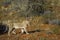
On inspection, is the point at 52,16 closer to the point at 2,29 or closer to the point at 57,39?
the point at 57,39

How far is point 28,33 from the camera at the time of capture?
4430mm

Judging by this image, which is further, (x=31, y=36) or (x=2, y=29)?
(x=2, y=29)

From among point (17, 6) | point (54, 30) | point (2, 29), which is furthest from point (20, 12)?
point (54, 30)

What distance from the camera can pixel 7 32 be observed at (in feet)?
14.9

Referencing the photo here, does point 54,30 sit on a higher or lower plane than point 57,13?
lower

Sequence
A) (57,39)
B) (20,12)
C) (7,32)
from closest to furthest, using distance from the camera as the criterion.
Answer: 1. (57,39)
2. (7,32)
3. (20,12)


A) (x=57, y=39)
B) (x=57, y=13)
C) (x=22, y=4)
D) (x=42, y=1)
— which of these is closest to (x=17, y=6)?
(x=22, y=4)

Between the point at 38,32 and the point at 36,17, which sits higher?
the point at 36,17

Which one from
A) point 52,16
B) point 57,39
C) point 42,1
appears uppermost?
point 42,1

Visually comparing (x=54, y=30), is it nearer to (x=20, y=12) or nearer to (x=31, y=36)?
(x=31, y=36)

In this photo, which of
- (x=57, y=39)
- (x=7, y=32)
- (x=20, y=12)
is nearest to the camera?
(x=57, y=39)

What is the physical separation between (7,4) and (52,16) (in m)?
1.11

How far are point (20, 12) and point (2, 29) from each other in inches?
22.6

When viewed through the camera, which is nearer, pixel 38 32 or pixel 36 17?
pixel 38 32
